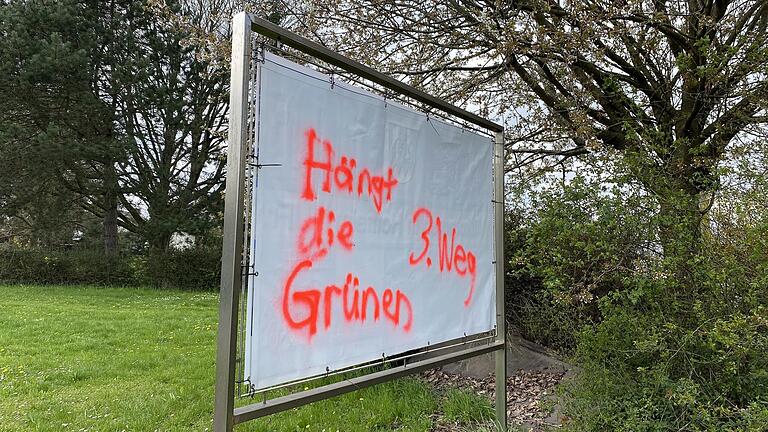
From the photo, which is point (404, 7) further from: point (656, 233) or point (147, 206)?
point (147, 206)

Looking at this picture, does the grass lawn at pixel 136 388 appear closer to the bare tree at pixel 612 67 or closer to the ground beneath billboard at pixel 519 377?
the ground beneath billboard at pixel 519 377

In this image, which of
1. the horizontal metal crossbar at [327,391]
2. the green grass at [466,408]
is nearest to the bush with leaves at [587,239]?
the horizontal metal crossbar at [327,391]

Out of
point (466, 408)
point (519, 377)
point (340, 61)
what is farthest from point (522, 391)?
point (340, 61)

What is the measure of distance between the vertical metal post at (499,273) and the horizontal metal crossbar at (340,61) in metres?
0.38

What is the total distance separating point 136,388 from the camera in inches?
183

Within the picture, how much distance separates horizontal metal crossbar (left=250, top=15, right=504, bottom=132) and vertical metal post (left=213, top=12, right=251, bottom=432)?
0.10 metres

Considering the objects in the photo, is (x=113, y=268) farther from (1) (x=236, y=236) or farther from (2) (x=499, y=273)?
(1) (x=236, y=236)

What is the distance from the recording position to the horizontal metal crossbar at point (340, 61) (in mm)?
2051

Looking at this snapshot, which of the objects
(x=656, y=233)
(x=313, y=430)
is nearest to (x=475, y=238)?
(x=656, y=233)

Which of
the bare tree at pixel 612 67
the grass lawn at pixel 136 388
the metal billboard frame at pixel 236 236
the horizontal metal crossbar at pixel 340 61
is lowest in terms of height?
the grass lawn at pixel 136 388

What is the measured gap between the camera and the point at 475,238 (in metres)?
3.43

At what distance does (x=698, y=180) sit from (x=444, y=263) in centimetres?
184

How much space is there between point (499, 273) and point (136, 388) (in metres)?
3.51

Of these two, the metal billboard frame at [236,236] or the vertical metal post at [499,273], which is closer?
the metal billboard frame at [236,236]
